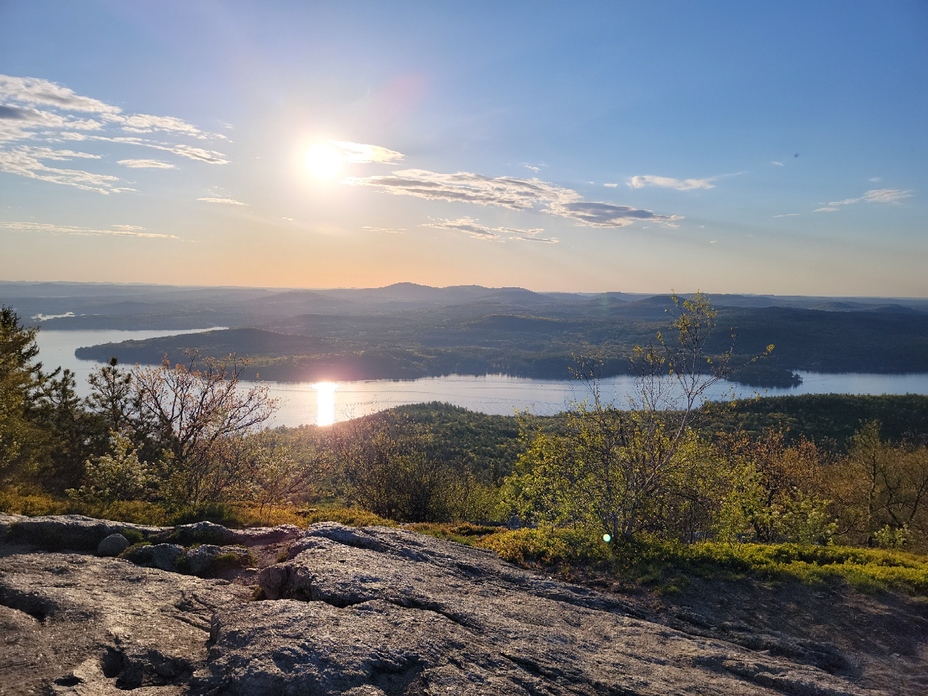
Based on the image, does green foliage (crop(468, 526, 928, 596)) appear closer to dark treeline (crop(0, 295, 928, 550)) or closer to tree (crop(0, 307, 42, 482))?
dark treeline (crop(0, 295, 928, 550))

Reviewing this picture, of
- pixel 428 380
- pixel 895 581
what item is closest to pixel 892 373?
pixel 428 380

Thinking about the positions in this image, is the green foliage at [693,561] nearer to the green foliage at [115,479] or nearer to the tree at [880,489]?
the green foliage at [115,479]

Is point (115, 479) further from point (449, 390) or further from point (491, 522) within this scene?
point (449, 390)

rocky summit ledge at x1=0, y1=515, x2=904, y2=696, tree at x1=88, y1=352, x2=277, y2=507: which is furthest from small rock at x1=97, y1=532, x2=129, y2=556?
tree at x1=88, y1=352, x2=277, y2=507

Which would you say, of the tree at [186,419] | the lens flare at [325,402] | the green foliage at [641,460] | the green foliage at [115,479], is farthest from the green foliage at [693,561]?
the lens flare at [325,402]

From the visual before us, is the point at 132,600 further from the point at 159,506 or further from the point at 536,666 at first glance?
the point at 159,506

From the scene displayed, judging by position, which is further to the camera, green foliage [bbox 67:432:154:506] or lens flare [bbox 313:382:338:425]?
lens flare [bbox 313:382:338:425]
